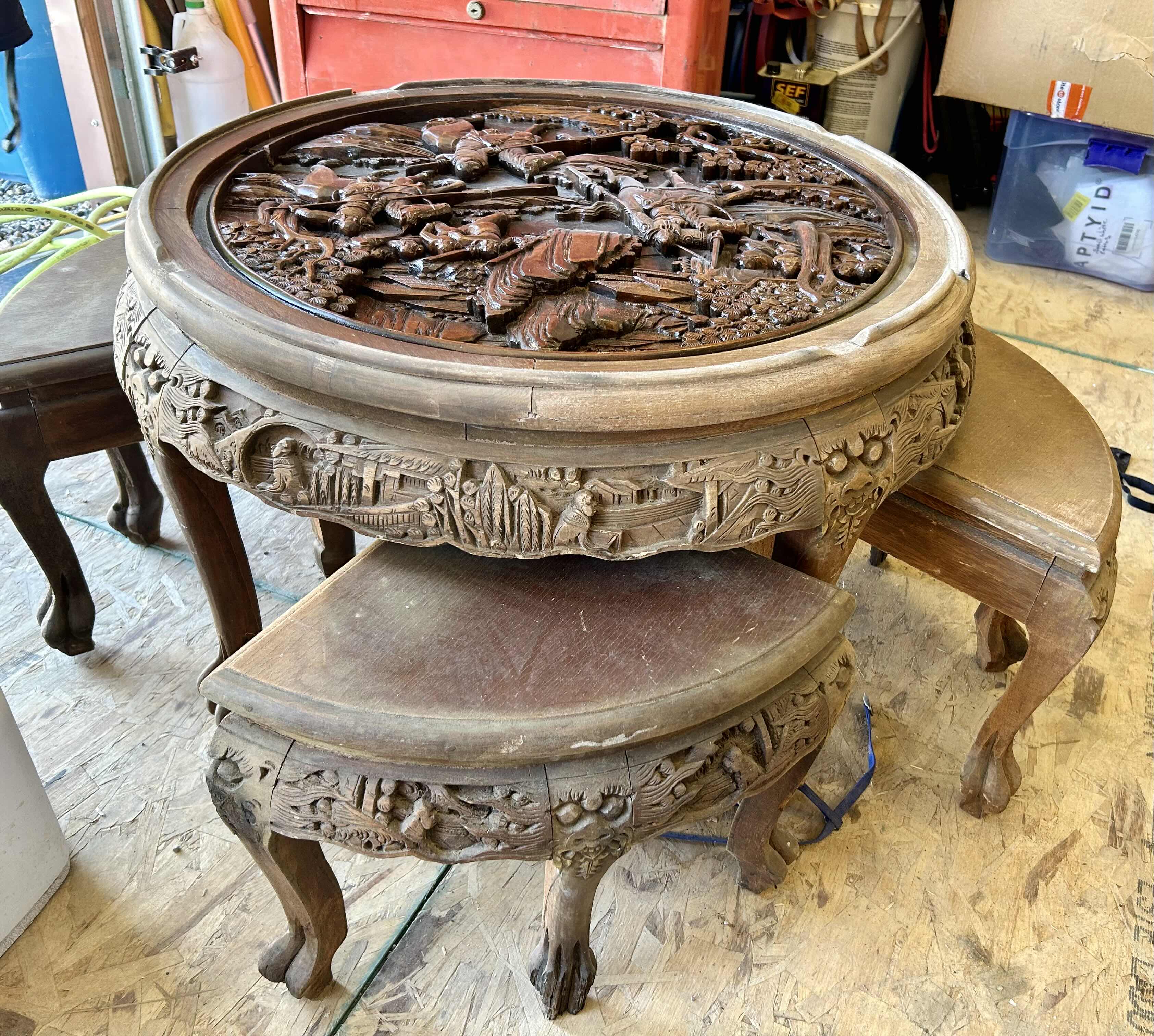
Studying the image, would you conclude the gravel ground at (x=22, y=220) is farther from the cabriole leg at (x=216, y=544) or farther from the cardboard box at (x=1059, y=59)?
the cardboard box at (x=1059, y=59)

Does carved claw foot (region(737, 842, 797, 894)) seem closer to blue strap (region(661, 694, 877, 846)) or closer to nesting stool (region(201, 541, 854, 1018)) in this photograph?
blue strap (region(661, 694, 877, 846))

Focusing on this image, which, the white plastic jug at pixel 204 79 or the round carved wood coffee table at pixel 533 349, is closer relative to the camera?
the round carved wood coffee table at pixel 533 349

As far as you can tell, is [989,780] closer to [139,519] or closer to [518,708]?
[518,708]

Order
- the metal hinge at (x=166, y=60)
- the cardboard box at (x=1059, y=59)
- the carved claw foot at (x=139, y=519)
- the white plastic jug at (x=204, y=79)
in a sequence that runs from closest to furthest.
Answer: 1. the carved claw foot at (x=139, y=519)
2. the cardboard box at (x=1059, y=59)
3. the metal hinge at (x=166, y=60)
4. the white plastic jug at (x=204, y=79)

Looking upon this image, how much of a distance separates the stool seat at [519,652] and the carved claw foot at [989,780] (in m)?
0.58

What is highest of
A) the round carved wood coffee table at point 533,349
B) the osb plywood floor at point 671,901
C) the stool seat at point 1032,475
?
the round carved wood coffee table at point 533,349

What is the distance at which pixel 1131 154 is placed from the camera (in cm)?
297

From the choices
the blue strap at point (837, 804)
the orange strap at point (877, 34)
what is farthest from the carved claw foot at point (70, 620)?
the orange strap at point (877, 34)

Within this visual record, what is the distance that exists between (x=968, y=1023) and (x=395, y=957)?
0.78 metres

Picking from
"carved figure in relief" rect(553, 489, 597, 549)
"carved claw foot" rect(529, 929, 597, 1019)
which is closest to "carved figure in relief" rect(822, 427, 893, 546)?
"carved figure in relief" rect(553, 489, 597, 549)

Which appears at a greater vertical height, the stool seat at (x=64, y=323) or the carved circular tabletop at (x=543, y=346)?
the carved circular tabletop at (x=543, y=346)

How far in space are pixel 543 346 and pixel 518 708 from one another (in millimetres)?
412

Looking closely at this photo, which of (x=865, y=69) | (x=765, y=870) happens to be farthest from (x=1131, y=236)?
(x=765, y=870)

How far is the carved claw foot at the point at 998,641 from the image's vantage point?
70.1 inches
